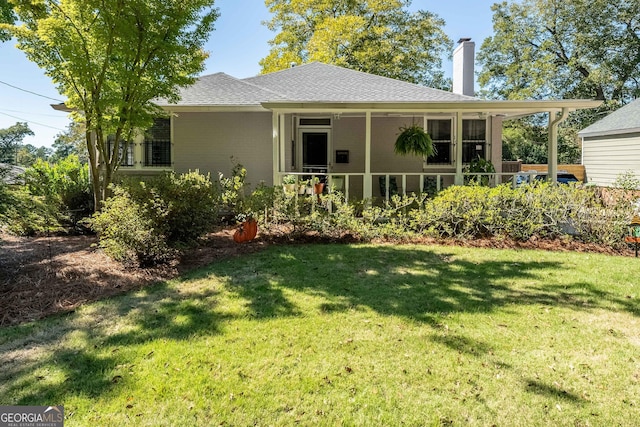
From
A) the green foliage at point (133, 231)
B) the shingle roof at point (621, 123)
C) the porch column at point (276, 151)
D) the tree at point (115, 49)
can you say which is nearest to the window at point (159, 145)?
the tree at point (115, 49)

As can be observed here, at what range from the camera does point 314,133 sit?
436 inches

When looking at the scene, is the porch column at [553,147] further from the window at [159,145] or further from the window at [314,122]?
the window at [159,145]

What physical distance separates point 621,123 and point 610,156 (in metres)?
1.42

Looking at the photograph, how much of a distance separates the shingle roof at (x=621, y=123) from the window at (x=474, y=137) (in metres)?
7.64

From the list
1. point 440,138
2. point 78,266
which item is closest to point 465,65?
point 440,138

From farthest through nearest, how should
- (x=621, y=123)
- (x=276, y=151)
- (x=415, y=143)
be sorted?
1. (x=621, y=123)
2. (x=415, y=143)
3. (x=276, y=151)

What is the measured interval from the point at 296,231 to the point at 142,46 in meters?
4.00

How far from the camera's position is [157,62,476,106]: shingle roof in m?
9.59

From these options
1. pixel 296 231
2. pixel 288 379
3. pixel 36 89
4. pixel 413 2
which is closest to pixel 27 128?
pixel 36 89

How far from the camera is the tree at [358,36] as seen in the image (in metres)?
22.8

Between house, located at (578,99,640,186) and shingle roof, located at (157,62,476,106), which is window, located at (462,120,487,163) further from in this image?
house, located at (578,99,640,186)

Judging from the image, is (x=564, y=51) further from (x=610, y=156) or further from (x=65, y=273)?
(x=65, y=273)

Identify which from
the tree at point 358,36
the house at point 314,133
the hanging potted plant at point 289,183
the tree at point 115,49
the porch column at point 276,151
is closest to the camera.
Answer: the tree at point 115,49

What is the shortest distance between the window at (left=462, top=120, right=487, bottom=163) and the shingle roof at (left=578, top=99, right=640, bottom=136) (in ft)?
25.1
